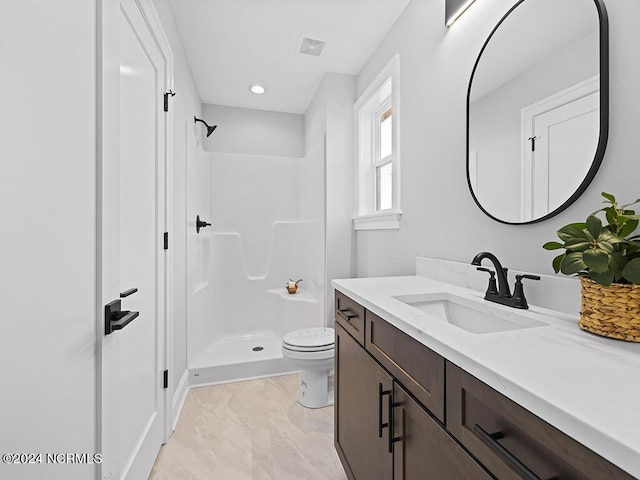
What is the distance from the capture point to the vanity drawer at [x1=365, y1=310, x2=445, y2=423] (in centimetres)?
72

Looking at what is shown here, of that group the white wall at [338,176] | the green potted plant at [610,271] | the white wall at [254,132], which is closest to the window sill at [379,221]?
the white wall at [338,176]

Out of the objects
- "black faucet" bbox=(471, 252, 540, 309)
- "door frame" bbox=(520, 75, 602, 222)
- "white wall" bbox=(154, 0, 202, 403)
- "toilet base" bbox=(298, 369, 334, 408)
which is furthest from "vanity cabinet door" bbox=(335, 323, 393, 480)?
"white wall" bbox=(154, 0, 202, 403)

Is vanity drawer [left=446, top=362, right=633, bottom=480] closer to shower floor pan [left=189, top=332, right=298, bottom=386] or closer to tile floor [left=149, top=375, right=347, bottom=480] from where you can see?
tile floor [left=149, top=375, right=347, bottom=480]

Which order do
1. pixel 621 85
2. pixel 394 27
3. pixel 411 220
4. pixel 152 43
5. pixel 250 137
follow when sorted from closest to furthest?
pixel 621 85 < pixel 152 43 < pixel 411 220 < pixel 394 27 < pixel 250 137

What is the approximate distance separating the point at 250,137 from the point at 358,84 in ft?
4.76

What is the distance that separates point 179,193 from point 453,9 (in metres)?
1.90

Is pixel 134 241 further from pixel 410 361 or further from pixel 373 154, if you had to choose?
pixel 373 154

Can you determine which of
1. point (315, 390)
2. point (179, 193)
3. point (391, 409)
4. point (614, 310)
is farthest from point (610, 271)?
point (179, 193)

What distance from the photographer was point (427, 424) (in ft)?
2.49

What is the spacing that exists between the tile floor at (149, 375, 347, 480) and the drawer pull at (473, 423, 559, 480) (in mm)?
1188

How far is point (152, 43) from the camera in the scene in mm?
1501

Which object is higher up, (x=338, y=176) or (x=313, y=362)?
(x=338, y=176)

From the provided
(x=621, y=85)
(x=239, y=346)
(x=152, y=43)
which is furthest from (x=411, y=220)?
(x=239, y=346)

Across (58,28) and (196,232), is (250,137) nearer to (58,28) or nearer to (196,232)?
(196,232)
